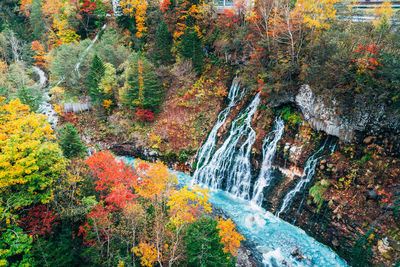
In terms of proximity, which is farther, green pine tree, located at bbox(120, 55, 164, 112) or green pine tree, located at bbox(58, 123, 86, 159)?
green pine tree, located at bbox(120, 55, 164, 112)

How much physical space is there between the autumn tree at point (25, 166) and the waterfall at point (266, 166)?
15.6m

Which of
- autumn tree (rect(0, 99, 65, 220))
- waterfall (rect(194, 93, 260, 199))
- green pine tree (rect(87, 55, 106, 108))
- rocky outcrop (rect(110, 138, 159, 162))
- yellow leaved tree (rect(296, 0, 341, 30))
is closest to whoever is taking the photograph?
autumn tree (rect(0, 99, 65, 220))

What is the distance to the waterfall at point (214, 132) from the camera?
25188 millimetres

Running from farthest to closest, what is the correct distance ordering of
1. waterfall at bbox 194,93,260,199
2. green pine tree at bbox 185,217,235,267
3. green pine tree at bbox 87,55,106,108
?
1. green pine tree at bbox 87,55,106,108
2. waterfall at bbox 194,93,260,199
3. green pine tree at bbox 185,217,235,267

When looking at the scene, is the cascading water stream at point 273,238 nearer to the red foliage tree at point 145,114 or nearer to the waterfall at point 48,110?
the red foliage tree at point 145,114

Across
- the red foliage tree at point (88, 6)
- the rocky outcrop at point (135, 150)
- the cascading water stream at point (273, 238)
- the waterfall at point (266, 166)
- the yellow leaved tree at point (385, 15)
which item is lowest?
the cascading water stream at point (273, 238)

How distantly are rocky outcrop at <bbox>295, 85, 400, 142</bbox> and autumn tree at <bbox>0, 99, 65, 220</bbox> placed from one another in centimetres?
1884

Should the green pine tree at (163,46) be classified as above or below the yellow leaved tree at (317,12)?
below

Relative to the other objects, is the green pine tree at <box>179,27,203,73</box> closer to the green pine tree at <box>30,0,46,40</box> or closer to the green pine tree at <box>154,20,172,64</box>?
the green pine tree at <box>154,20,172,64</box>

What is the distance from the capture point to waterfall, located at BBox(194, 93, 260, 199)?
22125mm

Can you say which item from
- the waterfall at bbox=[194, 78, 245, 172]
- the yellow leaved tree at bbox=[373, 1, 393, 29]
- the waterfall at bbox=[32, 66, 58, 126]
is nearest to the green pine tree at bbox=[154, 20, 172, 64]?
the waterfall at bbox=[194, 78, 245, 172]

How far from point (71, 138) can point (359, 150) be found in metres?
23.5

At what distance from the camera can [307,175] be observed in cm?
1880

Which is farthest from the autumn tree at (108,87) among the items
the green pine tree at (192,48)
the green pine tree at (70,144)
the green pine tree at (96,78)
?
the green pine tree at (70,144)
